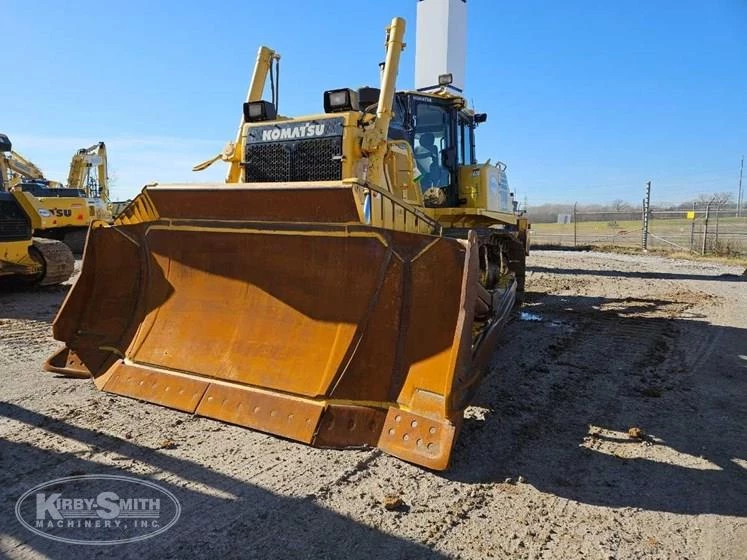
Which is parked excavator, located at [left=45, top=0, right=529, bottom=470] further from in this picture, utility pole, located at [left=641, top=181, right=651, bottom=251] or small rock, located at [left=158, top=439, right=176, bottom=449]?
utility pole, located at [left=641, top=181, right=651, bottom=251]

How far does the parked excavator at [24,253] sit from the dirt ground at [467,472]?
4.69 meters

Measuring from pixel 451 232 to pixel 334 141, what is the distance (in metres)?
1.95

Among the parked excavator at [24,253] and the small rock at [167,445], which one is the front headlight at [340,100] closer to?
the small rock at [167,445]

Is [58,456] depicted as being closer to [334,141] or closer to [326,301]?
[326,301]

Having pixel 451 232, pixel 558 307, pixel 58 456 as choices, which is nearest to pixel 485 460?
pixel 58 456

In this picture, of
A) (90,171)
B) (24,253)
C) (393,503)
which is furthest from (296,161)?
Answer: (90,171)

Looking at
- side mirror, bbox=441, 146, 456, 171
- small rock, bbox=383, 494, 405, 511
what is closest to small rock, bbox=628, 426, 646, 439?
small rock, bbox=383, 494, 405, 511

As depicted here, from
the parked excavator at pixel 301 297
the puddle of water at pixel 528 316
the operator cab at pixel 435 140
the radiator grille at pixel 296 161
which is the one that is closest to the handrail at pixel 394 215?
the parked excavator at pixel 301 297

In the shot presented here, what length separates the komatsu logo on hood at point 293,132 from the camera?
4.68 metres

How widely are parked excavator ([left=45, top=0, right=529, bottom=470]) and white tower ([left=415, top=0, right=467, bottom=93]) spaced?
6982mm

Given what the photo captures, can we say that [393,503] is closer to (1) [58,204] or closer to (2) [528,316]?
(2) [528,316]

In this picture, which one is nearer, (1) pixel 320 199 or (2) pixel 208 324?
(1) pixel 320 199

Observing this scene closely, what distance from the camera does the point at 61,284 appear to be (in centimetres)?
1111

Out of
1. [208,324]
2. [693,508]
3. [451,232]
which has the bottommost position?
[693,508]
